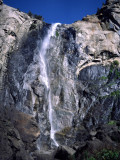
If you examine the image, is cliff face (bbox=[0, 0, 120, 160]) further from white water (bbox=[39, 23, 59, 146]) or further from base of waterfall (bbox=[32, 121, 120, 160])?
base of waterfall (bbox=[32, 121, 120, 160])

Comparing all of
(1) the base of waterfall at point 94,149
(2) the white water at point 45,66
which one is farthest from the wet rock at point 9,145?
(2) the white water at point 45,66

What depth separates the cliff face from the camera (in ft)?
65.1

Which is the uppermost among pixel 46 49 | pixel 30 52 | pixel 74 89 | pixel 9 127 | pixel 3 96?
pixel 46 49

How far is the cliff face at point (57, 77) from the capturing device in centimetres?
1983

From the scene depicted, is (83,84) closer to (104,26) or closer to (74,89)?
(74,89)

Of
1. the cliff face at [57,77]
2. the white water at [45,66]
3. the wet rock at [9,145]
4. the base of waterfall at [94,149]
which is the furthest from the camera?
the white water at [45,66]

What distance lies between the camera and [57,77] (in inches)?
978

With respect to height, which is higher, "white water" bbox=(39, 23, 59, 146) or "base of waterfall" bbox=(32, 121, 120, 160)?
"white water" bbox=(39, 23, 59, 146)

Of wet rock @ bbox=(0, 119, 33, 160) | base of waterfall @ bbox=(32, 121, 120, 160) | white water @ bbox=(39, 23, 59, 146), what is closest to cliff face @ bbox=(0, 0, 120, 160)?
white water @ bbox=(39, 23, 59, 146)

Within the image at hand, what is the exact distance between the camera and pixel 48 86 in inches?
919

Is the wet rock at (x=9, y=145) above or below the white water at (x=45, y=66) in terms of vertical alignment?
below

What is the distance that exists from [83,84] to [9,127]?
15.6 m

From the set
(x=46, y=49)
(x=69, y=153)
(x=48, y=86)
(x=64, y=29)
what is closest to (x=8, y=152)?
(x=69, y=153)

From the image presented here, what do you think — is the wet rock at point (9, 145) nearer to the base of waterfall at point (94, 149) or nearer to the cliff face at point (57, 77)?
the base of waterfall at point (94, 149)
